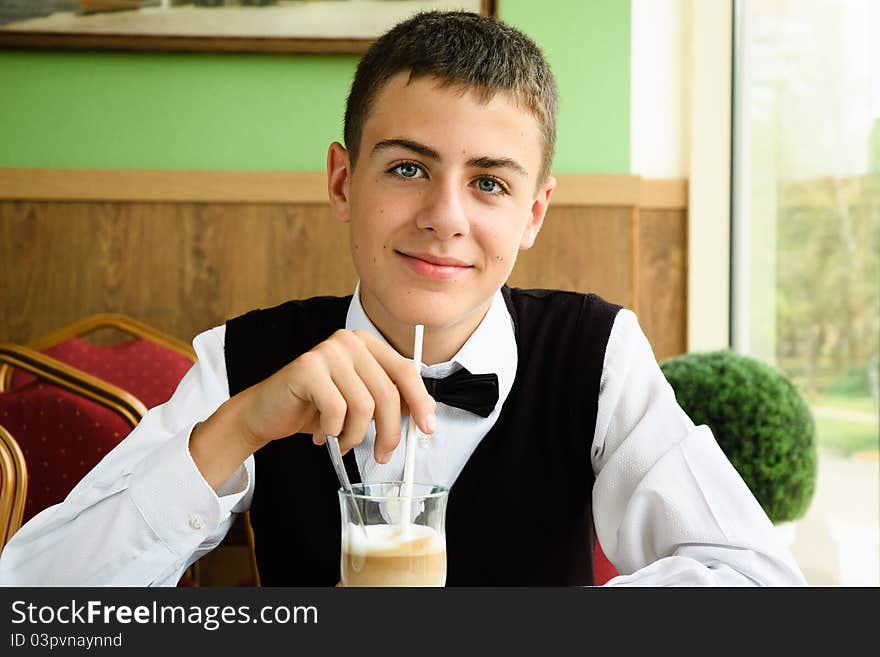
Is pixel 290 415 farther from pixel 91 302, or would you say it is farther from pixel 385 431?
pixel 91 302

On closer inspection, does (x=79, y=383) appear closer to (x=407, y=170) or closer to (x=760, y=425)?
(x=407, y=170)

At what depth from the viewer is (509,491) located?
4.22 ft

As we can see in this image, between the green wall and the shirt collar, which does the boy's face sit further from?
the green wall

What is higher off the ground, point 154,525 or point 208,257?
point 208,257

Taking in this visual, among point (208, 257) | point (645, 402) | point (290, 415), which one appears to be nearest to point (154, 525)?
point (290, 415)

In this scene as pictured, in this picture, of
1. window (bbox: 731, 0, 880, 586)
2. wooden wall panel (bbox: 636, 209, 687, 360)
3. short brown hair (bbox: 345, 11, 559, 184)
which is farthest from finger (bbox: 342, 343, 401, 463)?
window (bbox: 731, 0, 880, 586)

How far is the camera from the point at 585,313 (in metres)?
1.38

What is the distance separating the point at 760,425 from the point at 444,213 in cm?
143

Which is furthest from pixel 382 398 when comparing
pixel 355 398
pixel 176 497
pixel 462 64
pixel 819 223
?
pixel 819 223

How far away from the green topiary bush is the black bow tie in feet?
3.90

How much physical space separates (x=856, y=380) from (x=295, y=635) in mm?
2625

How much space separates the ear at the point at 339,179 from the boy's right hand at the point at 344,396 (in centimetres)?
46

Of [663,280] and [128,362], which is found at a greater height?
[663,280]

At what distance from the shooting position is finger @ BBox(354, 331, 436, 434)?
93cm
